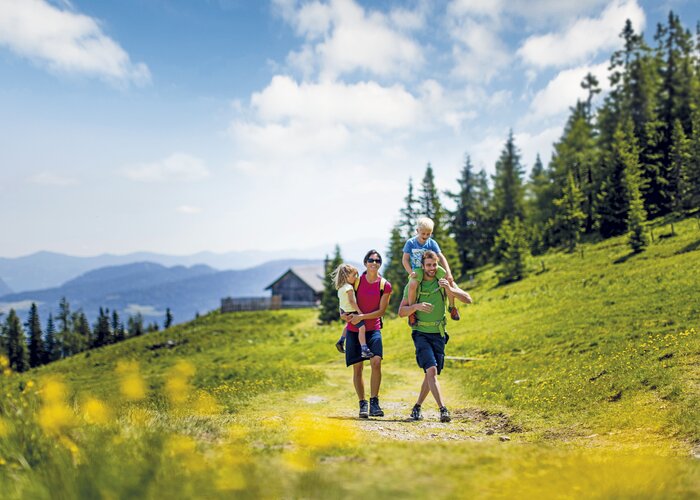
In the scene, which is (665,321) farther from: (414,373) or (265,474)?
(265,474)

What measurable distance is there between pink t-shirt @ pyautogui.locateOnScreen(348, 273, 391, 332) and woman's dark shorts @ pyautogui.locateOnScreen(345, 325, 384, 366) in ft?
0.48

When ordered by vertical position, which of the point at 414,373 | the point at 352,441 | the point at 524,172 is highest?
the point at 524,172

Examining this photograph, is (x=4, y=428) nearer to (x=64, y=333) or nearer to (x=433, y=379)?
(x=433, y=379)

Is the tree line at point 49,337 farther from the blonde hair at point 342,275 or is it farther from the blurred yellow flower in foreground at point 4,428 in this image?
the blurred yellow flower in foreground at point 4,428

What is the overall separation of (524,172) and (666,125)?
943 inches

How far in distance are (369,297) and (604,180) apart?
54994 millimetres

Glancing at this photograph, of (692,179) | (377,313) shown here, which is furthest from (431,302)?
(692,179)

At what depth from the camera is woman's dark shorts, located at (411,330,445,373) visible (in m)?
8.53

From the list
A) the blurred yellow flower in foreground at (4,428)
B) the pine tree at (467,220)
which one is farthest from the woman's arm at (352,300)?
the pine tree at (467,220)

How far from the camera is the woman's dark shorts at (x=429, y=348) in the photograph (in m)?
8.53

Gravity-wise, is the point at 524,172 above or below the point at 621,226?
above

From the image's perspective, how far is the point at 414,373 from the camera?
1656 centimetres

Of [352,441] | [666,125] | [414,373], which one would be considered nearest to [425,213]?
[666,125]

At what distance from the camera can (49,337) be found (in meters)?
108
